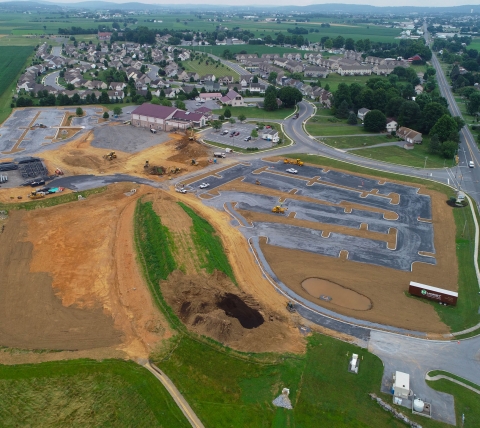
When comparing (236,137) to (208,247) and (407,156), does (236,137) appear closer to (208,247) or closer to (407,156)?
(407,156)

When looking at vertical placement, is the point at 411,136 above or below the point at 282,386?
above

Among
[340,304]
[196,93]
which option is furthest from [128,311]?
[196,93]

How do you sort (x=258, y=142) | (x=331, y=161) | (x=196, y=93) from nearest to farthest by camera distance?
(x=331, y=161) → (x=258, y=142) → (x=196, y=93)

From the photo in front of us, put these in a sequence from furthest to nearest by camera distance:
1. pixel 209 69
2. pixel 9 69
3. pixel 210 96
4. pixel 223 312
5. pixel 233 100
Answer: pixel 209 69, pixel 9 69, pixel 210 96, pixel 233 100, pixel 223 312

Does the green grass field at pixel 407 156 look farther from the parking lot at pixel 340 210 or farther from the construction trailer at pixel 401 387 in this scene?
the construction trailer at pixel 401 387

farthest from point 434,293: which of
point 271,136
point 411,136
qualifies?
point 411,136

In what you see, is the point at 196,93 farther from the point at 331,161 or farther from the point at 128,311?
the point at 128,311

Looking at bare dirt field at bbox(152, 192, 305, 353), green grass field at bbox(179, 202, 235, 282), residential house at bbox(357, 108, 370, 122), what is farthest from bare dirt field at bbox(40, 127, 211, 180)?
residential house at bbox(357, 108, 370, 122)

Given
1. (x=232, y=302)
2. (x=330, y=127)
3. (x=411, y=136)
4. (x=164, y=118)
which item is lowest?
(x=232, y=302)

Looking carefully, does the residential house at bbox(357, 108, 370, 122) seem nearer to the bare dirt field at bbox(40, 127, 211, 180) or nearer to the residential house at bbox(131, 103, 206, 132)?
the residential house at bbox(131, 103, 206, 132)
